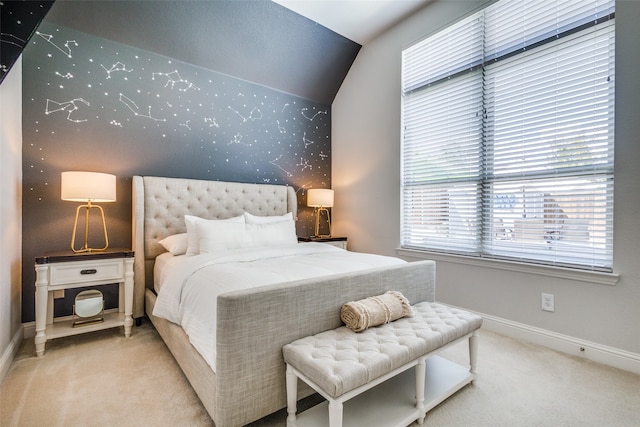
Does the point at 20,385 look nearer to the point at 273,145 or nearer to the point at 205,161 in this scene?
the point at 205,161

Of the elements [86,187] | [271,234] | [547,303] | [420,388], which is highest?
[86,187]

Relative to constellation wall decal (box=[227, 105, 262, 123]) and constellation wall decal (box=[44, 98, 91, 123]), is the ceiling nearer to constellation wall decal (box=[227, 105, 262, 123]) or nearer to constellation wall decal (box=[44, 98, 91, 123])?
constellation wall decal (box=[227, 105, 262, 123])

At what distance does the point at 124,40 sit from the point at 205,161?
50.9 inches

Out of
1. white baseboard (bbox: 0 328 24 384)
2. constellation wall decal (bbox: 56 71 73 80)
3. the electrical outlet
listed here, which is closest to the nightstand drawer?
white baseboard (bbox: 0 328 24 384)

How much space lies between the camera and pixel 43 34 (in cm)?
246

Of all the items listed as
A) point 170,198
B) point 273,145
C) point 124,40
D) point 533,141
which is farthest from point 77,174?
point 533,141

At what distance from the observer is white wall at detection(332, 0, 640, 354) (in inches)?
76.3

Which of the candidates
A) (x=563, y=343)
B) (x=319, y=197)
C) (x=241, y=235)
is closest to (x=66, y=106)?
(x=241, y=235)

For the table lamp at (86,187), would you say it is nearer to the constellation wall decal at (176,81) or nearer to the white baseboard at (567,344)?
the constellation wall decal at (176,81)

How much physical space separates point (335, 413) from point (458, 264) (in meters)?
2.17

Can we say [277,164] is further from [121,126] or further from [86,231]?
[86,231]

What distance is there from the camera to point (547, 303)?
2291 mm

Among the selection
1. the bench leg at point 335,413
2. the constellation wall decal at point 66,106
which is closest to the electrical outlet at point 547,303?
the bench leg at point 335,413

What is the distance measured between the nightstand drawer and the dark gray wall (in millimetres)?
474
